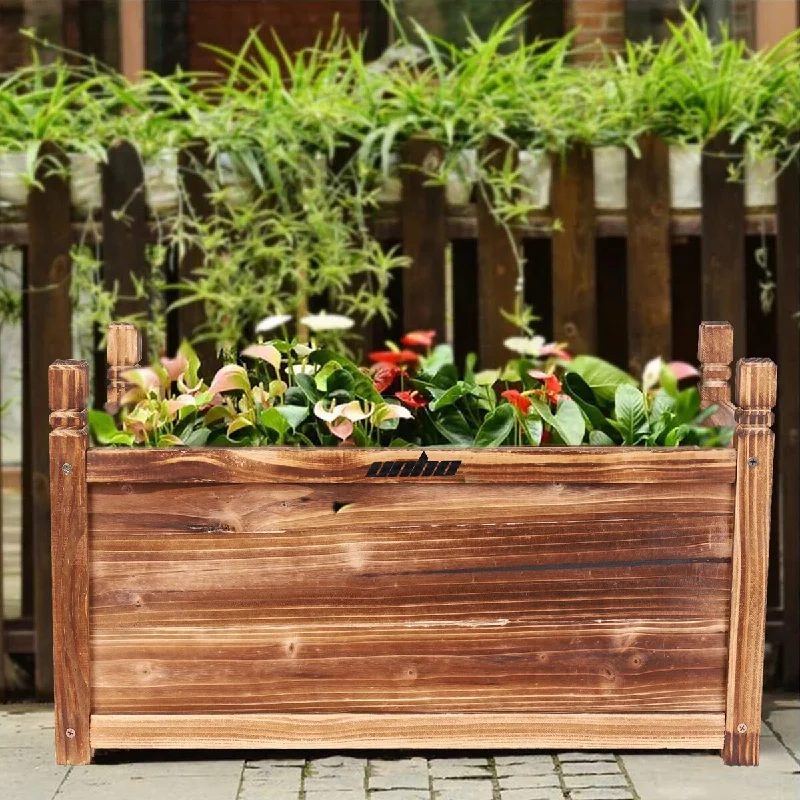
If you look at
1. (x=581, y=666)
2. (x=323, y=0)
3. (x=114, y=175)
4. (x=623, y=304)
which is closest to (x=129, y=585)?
(x=581, y=666)

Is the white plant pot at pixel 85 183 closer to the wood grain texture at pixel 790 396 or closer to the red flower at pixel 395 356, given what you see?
the red flower at pixel 395 356

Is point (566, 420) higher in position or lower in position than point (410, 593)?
higher

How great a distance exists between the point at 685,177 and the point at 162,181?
1391 millimetres

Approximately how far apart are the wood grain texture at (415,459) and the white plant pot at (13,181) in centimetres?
112

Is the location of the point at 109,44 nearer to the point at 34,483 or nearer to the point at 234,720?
the point at 34,483

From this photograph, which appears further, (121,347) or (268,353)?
(121,347)

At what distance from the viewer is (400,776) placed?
265 cm

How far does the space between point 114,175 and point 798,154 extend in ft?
5.92

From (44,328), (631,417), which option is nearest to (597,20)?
(44,328)

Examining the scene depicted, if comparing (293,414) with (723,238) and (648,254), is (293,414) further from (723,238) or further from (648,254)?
(723,238)

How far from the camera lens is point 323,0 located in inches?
233

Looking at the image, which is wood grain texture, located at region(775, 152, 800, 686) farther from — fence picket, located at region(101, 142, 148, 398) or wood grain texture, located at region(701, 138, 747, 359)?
fence picket, located at region(101, 142, 148, 398)

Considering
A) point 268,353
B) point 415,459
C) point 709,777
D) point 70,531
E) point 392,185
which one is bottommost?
point 709,777

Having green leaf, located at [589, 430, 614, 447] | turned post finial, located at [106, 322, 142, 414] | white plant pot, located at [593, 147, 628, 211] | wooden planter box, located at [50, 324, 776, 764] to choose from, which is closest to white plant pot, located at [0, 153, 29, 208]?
turned post finial, located at [106, 322, 142, 414]
